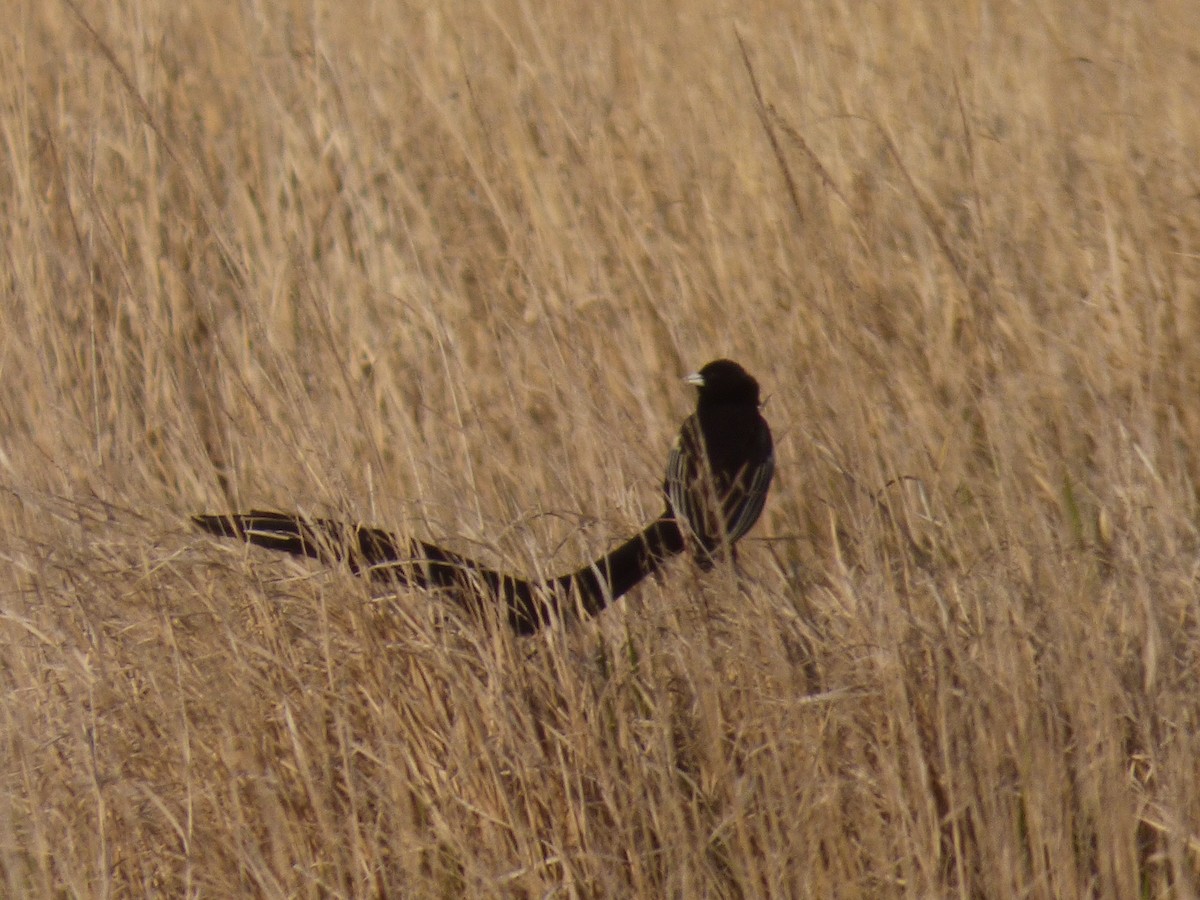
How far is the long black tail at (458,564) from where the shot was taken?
7.63ft

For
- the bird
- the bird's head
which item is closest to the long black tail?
the bird

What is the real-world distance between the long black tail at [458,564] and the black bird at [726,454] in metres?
0.12

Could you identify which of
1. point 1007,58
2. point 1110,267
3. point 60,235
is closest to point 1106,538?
point 1110,267

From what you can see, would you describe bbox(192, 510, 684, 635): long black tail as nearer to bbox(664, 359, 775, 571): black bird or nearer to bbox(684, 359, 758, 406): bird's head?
bbox(664, 359, 775, 571): black bird

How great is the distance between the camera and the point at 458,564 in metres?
2.32

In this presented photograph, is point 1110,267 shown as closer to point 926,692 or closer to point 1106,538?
point 1106,538

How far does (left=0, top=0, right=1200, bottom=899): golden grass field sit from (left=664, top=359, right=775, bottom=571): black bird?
0.08 metres

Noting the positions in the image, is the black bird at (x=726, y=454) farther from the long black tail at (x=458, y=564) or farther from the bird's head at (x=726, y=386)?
the long black tail at (x=458, y=564)

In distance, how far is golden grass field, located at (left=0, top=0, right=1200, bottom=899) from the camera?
2240mm

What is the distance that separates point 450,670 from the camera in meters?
2.27

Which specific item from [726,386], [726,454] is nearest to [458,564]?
[726,454]

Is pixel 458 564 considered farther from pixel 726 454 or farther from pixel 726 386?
pixel 726 386

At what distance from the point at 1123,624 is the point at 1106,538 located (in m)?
0.50

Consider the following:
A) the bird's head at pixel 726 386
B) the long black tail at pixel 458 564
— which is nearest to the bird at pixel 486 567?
the long black tail at pixel 458 564
